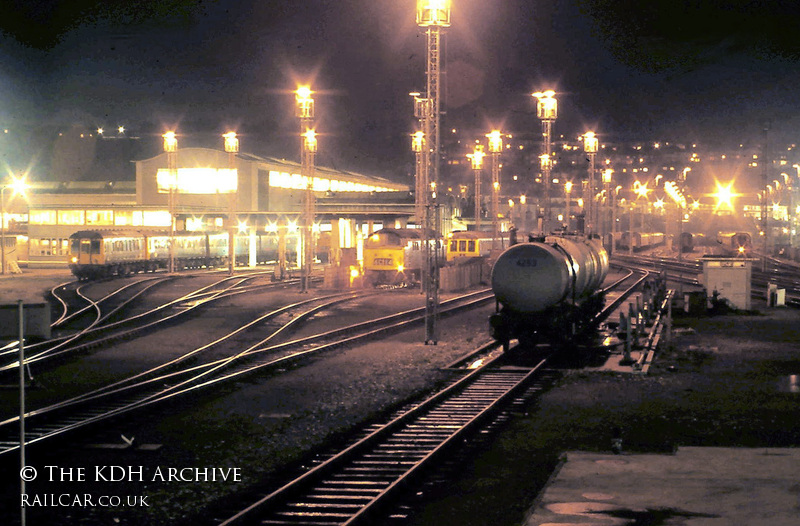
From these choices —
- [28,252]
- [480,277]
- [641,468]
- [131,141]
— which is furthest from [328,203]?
[131,141]

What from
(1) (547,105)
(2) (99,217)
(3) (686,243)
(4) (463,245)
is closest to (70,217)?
(2) (99,217)

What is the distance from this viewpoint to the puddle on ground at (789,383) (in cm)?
1898

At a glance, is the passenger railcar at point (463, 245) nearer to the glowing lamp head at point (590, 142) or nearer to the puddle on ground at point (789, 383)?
the glowing lamp head at point (590, 142)

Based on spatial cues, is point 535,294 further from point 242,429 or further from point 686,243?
point 686,243

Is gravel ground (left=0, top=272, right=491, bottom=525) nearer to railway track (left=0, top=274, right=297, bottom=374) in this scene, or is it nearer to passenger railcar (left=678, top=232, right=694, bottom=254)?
railway track (left=0, top=274, right=297, bottom=374)

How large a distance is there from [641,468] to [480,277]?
4261 centimetres

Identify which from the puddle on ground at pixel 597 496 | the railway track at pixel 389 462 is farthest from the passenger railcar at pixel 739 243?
the puddle on ground at pixel 597 496

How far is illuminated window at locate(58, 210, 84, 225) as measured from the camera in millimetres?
81688

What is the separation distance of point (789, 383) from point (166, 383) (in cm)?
1394

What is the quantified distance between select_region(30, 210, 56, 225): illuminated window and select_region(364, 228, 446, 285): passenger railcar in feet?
144

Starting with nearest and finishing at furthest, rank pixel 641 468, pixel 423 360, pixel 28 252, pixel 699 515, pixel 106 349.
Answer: pixel 699 515 → pixel 641 468 → pixel 423 360 → pixel 106 349 → pixel 28 252

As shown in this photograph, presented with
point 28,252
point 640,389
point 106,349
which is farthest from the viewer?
point 28,252

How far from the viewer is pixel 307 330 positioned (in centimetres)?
3098

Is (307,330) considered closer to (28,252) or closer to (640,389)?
(640,389)
